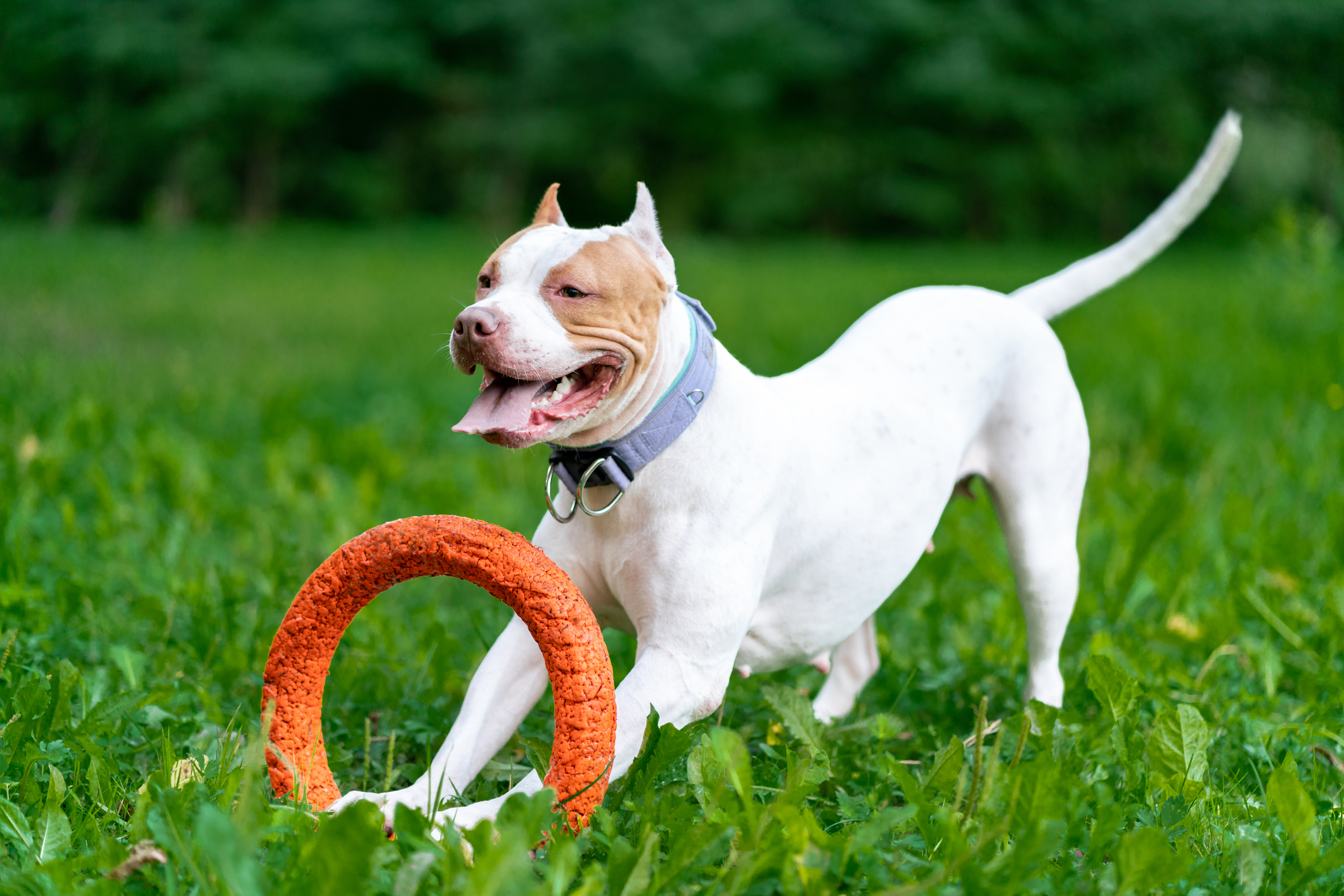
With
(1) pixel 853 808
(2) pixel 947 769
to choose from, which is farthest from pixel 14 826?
(2) pixel 947 769

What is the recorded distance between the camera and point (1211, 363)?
7.14m

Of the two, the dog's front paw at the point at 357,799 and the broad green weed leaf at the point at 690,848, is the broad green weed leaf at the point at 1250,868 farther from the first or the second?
the dog's front paw at the point at 357,799

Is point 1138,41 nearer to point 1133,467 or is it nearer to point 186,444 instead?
point 1133,467

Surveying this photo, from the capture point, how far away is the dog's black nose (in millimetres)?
2057

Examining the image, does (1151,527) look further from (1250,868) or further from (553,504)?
(553,504)

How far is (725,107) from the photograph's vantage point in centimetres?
2441

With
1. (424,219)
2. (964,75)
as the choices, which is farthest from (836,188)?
(424,219)

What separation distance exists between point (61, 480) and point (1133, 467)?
4.54 meters

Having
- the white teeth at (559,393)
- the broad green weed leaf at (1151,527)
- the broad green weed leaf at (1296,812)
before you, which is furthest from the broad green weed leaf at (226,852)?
the broad green weed leaf at (1151,527)

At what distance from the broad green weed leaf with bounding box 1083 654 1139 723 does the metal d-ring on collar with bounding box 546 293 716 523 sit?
3.73 ft

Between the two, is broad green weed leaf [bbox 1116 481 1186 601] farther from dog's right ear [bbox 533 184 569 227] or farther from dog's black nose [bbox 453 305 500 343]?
→ dog's black nose [bbox 453 305 500 343]

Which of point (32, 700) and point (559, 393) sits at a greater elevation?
point (559, 393)

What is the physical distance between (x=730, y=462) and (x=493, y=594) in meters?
0.51

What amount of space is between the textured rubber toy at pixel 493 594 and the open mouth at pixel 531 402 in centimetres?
24
